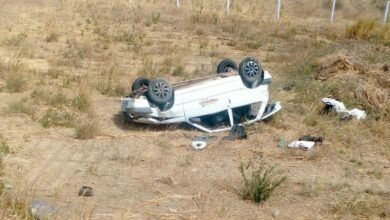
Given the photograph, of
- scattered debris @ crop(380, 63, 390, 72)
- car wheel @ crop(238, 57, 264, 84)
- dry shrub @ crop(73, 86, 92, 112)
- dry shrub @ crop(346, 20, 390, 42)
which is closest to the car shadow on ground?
dry shrub @ crop(73, 86, 92, 112)

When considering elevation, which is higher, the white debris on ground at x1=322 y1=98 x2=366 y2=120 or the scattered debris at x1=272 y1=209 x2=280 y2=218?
the scattered debris at x1=272 y1=209 x2=280 y2=218

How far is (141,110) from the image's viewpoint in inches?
293

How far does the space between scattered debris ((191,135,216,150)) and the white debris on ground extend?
2484mm

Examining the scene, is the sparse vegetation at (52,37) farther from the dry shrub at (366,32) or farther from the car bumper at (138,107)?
the dry shrub at (366,32)

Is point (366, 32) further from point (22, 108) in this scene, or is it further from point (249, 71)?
point (22, 108)

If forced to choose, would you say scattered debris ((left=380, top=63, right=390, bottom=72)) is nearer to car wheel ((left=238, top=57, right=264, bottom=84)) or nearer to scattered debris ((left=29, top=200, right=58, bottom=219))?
car wheel ((left=238, top=57, right=264, bottom=84))

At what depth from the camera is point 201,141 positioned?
723 cm

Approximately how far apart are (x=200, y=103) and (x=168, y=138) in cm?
73

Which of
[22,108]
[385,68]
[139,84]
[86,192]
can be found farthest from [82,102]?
[385,68]

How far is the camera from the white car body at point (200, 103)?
7512 mm

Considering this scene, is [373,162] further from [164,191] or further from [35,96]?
[35,96]

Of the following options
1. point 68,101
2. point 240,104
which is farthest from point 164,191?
point 68,101

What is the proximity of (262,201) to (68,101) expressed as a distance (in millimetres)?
4599

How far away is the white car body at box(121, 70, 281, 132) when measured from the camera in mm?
7512
